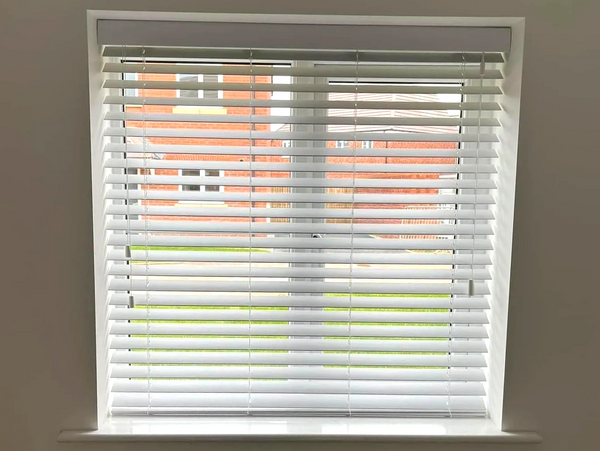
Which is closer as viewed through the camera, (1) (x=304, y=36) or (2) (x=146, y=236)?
(1) (x=304, y=36)

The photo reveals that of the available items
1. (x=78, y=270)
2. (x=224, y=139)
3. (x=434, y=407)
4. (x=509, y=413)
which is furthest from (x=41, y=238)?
(x=509, y=413)

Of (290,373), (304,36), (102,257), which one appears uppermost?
(304,36)

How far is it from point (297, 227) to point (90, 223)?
0.54 meters

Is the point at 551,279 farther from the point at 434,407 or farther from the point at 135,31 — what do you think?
the point at 135,31

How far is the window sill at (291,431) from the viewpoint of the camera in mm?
1221

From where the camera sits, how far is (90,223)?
1.19 metres

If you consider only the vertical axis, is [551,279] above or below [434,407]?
above

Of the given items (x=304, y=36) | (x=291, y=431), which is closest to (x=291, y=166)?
(x=304, y=36)

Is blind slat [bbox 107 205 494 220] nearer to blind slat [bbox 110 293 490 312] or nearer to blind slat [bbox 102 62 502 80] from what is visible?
blind slat [bbox 110 293 490 312]

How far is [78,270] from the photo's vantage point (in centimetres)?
120

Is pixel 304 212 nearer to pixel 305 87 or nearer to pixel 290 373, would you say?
pixel 305 87

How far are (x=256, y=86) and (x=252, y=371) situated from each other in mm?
794

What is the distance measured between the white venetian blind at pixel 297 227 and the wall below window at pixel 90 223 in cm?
10

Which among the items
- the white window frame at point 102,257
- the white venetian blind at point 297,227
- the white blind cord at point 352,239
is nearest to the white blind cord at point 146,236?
the white venetian blind at point 297,227
